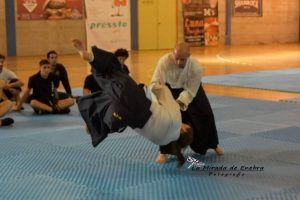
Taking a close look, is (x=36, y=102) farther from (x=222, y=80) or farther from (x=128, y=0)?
(x=128, y=0)

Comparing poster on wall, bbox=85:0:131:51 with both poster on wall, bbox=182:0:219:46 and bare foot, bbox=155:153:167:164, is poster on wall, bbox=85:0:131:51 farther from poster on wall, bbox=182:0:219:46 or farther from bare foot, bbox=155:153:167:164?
bare foot, bbox=155:153:167:164

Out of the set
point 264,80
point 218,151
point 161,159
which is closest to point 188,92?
point 161,159

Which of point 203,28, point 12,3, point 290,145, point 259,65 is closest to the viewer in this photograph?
point 290,145

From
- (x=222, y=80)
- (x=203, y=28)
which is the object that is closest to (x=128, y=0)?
(x=203, y=28)

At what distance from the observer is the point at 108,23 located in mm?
22875

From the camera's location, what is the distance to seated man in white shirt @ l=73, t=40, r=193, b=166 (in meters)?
4.89

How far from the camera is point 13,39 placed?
2112cm

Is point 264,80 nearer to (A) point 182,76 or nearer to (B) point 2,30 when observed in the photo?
(A) point 182,76

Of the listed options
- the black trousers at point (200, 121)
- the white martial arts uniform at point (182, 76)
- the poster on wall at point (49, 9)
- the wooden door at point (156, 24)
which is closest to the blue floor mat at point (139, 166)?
the black trousers at point (200, 121)

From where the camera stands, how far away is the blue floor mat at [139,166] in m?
5.21

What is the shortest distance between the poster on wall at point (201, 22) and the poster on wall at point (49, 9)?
5640mm

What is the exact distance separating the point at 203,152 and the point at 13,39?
16017 mm

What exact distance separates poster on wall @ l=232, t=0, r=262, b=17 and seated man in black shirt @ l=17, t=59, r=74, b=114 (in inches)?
758

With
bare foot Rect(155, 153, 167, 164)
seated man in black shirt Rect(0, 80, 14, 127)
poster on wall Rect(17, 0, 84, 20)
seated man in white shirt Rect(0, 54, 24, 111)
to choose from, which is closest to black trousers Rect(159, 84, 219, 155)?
bare foot Rect(155, 153, 167, 164)
